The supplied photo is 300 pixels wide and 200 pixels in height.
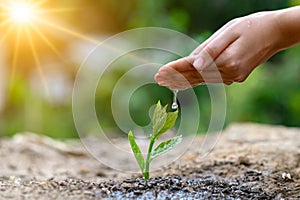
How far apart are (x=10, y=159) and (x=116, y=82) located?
152 cm

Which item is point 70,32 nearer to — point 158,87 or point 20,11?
point 20,11

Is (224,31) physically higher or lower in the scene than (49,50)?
lower

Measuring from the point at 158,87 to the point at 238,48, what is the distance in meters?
2.07

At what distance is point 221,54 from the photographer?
1.00 metres

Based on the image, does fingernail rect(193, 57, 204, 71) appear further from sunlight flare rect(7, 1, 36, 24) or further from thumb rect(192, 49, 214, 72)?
sunlight flare rect(7, 1, 36, 24)

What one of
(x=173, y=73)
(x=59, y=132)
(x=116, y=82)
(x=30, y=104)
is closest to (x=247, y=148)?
(x=173, y=73)

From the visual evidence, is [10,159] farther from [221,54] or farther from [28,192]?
[221,54]

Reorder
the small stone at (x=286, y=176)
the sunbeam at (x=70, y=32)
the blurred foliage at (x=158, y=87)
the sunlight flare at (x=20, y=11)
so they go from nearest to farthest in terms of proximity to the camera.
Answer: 1. the small stone at (x=286, y=176)
2. the blurred foliage at (x=158, y=87)
3. the sunlight flare at (x=20, y=11)
4. the sunbeam at (x=70, y=32)

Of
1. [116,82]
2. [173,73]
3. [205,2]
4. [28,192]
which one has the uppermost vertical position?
[205,2]

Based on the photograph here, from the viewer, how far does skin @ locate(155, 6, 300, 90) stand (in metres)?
0.99

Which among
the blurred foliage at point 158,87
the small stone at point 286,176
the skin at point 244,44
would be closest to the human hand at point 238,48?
the skin at point 244,44

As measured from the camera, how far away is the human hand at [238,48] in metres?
0.99

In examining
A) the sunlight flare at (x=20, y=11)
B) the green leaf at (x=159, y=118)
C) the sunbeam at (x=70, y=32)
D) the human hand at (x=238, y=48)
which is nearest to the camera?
the human hand at (x=238, y=48)

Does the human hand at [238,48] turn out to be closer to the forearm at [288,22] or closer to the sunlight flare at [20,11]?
the forearm at [288,22]
